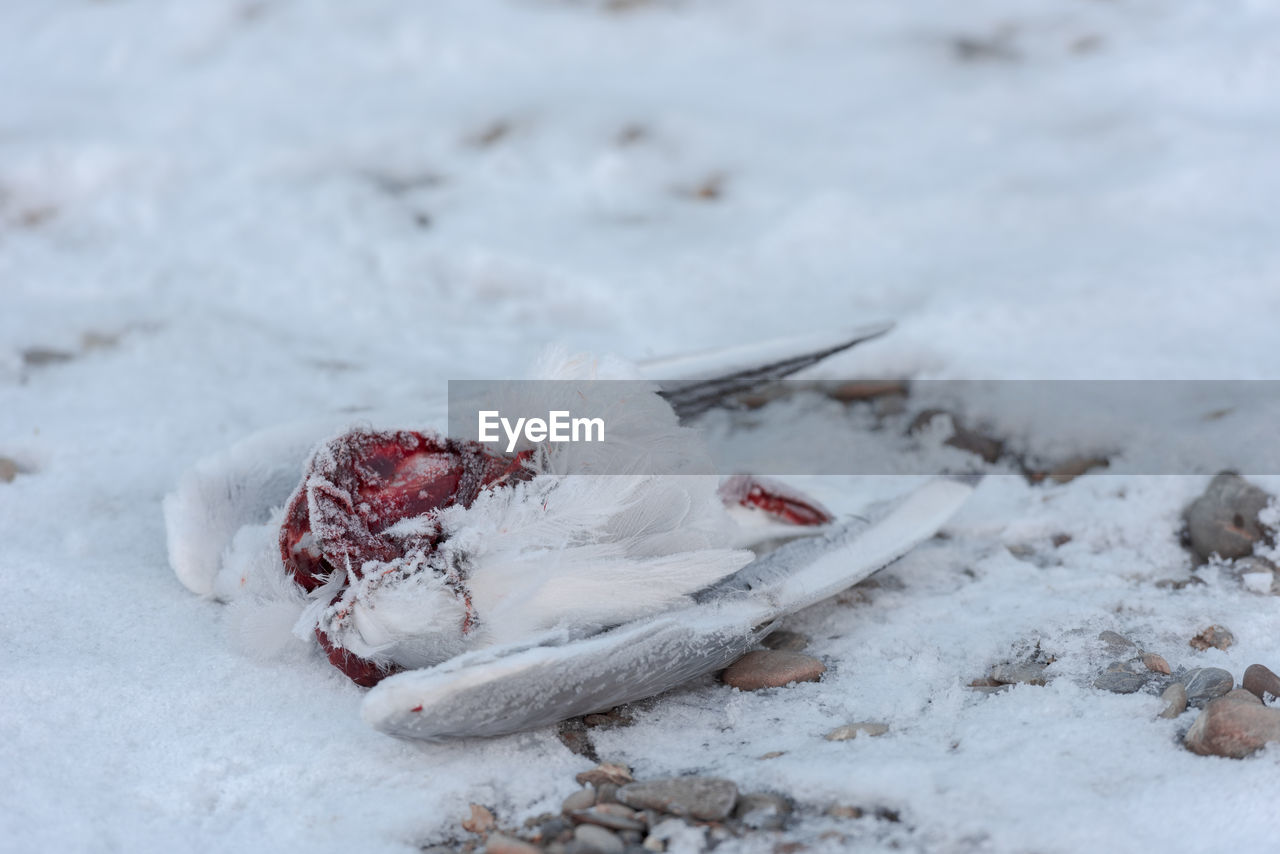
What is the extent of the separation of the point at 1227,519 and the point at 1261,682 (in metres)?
0.58

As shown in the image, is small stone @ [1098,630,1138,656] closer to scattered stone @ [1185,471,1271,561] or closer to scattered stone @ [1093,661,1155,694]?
scattered stone @ [1093,661,1155,694]

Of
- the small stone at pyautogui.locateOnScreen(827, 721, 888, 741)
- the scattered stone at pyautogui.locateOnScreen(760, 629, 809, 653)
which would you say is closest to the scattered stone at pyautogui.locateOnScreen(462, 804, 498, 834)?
the small stone at pyautogui.locateOnScreen(827, 721, 888, 741)

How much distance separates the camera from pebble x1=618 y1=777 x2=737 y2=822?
1203 mm

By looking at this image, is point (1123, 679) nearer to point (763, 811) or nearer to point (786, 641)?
point (786, 641)

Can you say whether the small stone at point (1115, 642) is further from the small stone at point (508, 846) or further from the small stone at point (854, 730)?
the small stone at point (508, 846)

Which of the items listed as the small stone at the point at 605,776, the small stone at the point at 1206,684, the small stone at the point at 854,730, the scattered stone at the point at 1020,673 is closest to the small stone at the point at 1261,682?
the small stone at the point at 1206,684

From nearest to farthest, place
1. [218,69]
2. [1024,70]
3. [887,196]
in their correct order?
[887,196] → [1024,70] → [218,69]

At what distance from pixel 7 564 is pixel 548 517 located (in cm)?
102

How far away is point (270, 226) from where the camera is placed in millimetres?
3312

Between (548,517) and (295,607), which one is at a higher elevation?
(548,517)

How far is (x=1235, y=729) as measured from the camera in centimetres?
126

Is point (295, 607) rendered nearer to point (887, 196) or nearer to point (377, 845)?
point (377, 845)

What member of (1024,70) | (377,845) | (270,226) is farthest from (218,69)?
(377,845)

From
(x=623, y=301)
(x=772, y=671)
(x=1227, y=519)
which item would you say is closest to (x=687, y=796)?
(x=772, y=671)
